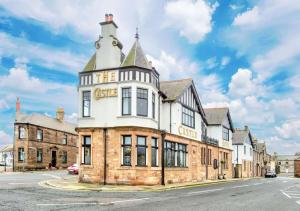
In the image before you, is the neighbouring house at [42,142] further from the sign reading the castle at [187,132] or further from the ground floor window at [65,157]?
the sign reading the castle at [187,132]

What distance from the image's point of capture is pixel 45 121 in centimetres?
6150

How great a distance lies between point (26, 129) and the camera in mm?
55625

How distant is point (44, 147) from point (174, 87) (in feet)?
104

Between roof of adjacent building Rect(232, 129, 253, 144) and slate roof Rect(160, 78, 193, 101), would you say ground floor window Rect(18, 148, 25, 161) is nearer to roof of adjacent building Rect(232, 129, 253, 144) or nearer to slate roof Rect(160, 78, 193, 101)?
slate roof Rect(160, 78, 193, 101)

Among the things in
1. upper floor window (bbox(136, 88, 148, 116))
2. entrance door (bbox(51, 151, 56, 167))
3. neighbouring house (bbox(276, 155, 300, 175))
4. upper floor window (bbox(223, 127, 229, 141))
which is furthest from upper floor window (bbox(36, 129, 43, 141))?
neighbouring house (bbox(276, 155, 300, 175))

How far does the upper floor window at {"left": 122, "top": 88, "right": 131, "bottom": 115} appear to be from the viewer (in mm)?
28797

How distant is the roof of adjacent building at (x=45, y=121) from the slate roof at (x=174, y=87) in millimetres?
27628

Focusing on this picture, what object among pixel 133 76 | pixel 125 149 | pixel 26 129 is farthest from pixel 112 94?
pixel 26 129

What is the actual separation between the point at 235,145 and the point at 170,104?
3616 centimetres

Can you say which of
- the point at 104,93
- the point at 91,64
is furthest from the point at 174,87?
the point at 91,64

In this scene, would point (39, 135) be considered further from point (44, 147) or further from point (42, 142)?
point (44, 147)

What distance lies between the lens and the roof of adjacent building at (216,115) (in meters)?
52.0

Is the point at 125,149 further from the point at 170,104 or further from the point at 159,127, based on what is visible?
the point at 170,104

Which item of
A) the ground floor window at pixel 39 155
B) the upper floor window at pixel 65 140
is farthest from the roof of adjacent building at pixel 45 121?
the ground floor window at pixel 39 155
